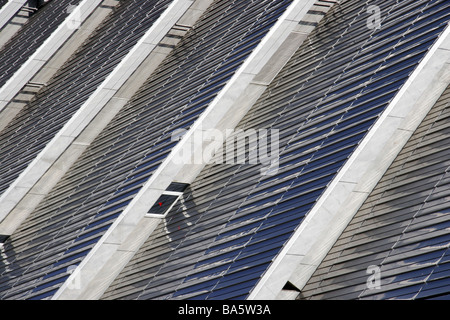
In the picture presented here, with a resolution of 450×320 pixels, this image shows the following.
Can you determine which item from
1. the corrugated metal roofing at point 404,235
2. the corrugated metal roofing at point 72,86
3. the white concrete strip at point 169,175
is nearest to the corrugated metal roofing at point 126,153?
the white concrete strip at point 169,175

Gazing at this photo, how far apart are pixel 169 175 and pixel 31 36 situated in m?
17.6

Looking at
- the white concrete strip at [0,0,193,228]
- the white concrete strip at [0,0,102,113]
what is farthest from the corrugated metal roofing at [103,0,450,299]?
the white concrete strip at [0,0,102,113]

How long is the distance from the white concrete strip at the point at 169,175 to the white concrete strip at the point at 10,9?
16675mm

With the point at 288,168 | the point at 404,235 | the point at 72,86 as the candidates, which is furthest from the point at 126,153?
the point at 404,235

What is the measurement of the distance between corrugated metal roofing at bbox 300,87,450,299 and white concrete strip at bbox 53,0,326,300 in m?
4.69

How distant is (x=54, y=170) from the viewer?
2650 cm

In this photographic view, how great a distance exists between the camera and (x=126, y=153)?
24.3m

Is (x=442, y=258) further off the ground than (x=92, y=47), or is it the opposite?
(x=92, y=47)

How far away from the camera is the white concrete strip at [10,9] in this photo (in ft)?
121

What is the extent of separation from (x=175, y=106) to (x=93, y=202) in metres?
3.68

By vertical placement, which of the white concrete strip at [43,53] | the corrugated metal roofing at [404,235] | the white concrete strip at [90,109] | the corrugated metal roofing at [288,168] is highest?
the white concrete strip at [43,53]

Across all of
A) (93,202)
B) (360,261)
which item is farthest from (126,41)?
(360,261)

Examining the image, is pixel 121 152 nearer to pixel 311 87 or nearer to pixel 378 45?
pixel 311 87

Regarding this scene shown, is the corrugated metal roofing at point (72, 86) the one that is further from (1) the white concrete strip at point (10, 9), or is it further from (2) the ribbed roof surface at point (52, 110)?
(1) the white concrete strip at point (10, 9)
